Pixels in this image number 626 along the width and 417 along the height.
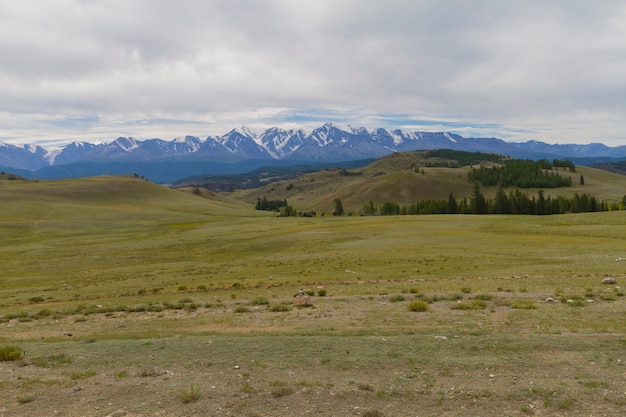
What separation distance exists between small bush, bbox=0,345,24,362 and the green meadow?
0.21ft

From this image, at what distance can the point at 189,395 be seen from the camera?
1150 cm

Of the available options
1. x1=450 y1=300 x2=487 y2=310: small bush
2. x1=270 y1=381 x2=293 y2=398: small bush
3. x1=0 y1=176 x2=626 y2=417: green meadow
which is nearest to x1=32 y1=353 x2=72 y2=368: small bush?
x1=0 y1=176 x2=626 y2=417: green meadow

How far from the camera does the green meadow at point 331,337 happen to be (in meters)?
11.3

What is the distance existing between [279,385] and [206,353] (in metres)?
4.28

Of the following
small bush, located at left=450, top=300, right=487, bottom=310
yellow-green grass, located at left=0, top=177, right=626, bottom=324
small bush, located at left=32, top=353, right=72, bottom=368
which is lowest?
yellow-green grass, located at left=0, top=177, right=626, bottom=324

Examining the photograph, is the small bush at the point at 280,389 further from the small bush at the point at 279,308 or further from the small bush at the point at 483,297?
the small bush at the point at 483,297

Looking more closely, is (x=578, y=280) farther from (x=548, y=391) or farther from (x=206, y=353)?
(x=206, y=353)

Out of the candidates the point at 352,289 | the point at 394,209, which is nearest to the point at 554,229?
the point at 352,289

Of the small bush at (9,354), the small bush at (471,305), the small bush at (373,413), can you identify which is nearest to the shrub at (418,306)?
the small bush at (471,305)

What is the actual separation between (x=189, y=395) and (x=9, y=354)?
9000 mm

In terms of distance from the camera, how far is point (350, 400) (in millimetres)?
11180

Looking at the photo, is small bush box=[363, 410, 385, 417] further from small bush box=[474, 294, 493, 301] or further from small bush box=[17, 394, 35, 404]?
small bush box=[474, 294, 493, 301]

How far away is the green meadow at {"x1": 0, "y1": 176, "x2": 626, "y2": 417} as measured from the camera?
11273 millimetres

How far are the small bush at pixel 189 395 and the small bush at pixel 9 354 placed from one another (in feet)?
27.1
